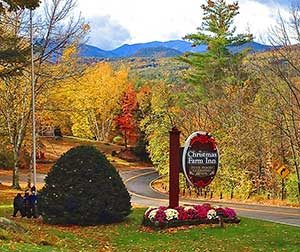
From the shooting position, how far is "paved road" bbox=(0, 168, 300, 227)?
985 inches

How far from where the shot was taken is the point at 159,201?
3609cm

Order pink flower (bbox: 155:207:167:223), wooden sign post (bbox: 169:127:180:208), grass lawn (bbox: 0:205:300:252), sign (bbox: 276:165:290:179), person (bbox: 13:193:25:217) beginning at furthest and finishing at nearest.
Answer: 1. sign (bbox: 276:165:290:179)
2. person (bbox: 13:193:25:217)
3. wooden sign post (bbox: 169:127:180:208)
4. pink flower (bbox: 155:207:167:223)
5. grass lawn (bbox: 0:205:300:252)

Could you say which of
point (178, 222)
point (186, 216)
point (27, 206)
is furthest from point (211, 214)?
point (27, 206)

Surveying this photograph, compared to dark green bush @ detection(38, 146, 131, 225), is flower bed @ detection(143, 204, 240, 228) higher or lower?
lower

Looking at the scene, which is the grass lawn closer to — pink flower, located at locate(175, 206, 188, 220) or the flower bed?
the flower bed

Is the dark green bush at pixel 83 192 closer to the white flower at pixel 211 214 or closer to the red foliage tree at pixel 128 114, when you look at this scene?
the white flower at pixel 211 214

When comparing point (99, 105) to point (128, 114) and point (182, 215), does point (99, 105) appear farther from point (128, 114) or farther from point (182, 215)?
point (182, 215)

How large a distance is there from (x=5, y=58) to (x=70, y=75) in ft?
29.5

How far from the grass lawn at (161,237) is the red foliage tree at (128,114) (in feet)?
173

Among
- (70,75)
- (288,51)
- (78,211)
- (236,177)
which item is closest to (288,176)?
(236,177)

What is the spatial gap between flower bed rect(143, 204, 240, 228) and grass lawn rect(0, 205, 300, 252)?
452mm

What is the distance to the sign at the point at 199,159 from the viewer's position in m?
21.5

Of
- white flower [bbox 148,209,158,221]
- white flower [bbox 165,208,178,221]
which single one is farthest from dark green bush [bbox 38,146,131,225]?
white flower [bbox 165,208,178,221]

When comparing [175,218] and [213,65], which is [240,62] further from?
[175,218]
